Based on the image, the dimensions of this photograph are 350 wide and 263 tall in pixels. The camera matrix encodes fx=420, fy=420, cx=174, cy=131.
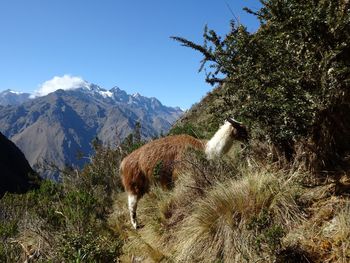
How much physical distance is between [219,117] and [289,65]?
1.33 metres

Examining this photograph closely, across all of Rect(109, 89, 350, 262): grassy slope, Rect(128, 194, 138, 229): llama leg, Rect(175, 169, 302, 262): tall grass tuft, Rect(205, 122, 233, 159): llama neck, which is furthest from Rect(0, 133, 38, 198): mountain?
Rect(175, 169, 302, 262): tall grass tuft

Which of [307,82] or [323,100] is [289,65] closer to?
[307,82]

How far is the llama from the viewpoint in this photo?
6.68 metres

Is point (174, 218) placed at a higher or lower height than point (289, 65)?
lower

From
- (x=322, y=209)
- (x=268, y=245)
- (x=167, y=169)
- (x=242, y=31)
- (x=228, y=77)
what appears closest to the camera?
(x=268, y=245)

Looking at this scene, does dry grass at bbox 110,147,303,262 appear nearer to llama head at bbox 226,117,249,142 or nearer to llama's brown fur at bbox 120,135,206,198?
llama head at bbox 226,117,249,142

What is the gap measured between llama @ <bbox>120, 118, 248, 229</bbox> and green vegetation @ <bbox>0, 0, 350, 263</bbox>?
3.45ft

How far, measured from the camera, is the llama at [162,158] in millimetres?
6676

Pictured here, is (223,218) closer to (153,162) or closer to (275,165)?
(275,165)

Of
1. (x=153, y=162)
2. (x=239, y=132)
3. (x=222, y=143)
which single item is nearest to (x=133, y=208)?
(x=153, y=162)

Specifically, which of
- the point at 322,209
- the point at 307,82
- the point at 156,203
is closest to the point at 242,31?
the point at 307,82

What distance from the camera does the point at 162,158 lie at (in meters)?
7.11

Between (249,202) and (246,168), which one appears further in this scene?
(246,168)

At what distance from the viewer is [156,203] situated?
697cm
